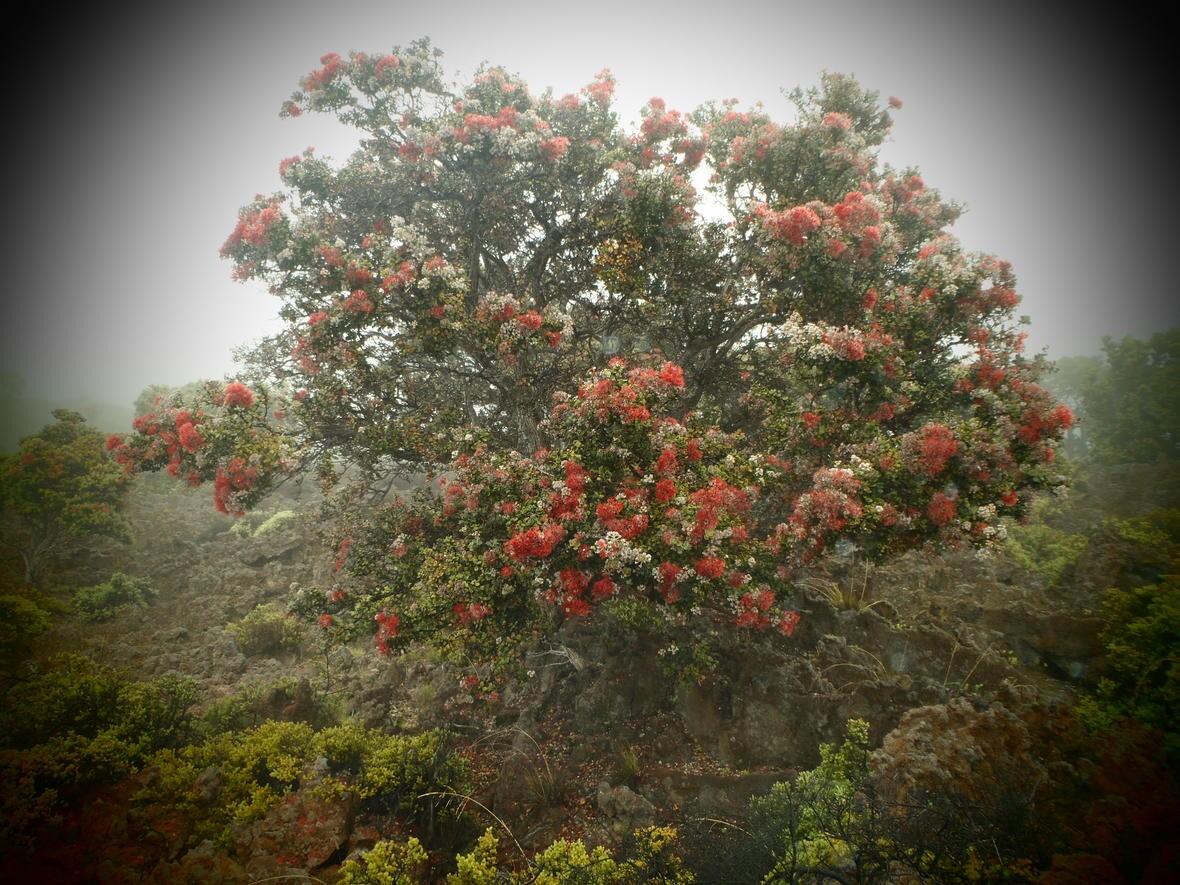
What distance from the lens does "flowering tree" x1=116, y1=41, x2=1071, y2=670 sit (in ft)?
24.7

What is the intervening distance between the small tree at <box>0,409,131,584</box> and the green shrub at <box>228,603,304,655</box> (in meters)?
8.99

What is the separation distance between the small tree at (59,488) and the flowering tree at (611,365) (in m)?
10.8

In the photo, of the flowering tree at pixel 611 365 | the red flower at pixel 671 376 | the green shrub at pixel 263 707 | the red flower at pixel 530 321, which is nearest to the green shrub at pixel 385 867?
the flowering tree at pixel 611 365

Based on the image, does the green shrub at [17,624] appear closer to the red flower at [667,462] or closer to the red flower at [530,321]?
the red flower at [530,321]

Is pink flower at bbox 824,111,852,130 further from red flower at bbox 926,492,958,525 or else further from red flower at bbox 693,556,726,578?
red flower at bbox 693,556,726,578

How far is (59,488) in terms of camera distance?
17.8 metres

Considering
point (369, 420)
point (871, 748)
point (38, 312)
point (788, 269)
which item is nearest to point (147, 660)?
point (369, 420)

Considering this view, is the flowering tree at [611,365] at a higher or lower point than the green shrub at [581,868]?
higher

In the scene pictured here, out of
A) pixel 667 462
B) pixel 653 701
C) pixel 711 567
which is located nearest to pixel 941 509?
pixel 711 567

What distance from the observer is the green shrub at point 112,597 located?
17.0 m

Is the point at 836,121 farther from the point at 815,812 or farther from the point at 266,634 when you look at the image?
the point at 266,634

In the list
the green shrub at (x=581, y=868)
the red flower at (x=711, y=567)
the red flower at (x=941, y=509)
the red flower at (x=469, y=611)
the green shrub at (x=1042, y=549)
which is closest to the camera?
the green shrub at (x=581, y=868)

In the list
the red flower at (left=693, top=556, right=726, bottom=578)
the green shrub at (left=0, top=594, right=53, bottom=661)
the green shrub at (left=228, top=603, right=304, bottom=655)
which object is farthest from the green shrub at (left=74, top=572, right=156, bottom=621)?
the red flower at (left=693, top=556, right=726, bottom=578)

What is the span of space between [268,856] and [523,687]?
660cm
